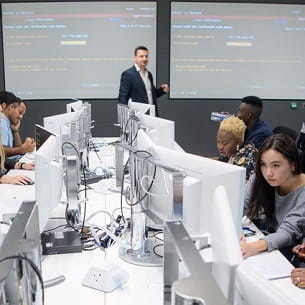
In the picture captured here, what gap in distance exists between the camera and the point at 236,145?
280 cm

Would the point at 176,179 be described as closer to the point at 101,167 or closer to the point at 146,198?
the point at 146,198

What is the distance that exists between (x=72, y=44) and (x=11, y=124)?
1.83 m

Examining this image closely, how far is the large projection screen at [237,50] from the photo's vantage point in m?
5.41

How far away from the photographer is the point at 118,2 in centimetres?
530

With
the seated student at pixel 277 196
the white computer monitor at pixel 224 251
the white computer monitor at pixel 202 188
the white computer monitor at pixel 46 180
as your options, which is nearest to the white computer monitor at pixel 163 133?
the seated student at pixel 277 196

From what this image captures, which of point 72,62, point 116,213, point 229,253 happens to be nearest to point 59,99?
point 72,62

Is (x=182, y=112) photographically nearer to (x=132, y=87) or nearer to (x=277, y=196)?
(x=132, y=87)

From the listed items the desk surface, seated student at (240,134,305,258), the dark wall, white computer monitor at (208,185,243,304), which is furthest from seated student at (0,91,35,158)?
white computer monitor at (208,185,243,304)

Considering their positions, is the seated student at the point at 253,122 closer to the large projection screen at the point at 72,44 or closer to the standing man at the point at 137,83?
the standing man at the point at 137,83

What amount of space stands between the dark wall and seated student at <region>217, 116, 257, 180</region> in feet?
9.42

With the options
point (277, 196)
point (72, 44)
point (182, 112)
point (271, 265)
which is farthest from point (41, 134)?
point (182, 112)

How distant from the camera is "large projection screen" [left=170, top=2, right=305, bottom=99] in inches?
213

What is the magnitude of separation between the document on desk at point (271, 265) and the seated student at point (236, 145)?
3.07ft

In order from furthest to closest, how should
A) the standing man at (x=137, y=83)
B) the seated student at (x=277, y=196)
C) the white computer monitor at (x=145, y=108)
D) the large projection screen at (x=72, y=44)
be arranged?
the large projection screen at (x=72, y=44), the standing man at (x=137, y=83), the white computer monitor at (x=145, y=108), the seated student at (x=277, y=196)
